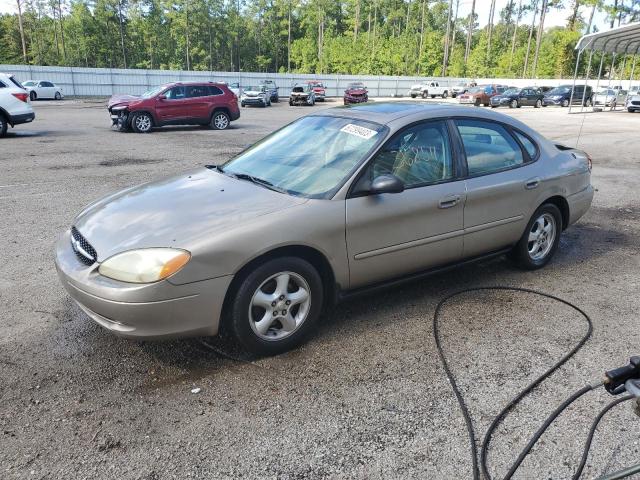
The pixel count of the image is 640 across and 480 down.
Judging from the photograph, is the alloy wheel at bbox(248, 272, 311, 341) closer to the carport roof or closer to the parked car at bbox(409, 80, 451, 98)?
the carport roof

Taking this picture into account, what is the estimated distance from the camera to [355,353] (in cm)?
347

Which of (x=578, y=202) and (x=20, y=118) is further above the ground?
(x=578, y=202)

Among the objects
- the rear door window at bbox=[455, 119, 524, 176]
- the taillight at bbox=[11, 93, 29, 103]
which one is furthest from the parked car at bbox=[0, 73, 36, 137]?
the rear door window at bbox=[455, 119, 524, 176]

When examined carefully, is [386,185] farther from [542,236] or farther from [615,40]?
[615,40]

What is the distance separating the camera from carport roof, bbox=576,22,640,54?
76.3ft

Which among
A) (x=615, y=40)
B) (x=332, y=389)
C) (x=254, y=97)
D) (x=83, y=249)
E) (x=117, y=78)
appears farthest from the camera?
(x=117, y=78)

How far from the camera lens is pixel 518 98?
38625 mm

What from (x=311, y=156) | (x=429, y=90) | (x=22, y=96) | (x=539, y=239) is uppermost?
(x=311, y=156)

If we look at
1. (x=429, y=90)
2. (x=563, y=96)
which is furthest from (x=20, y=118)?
(x=429, y=90)

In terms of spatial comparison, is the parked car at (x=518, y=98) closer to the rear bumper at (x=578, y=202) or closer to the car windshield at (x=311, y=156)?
the rear bumper at (x=578, y=202)

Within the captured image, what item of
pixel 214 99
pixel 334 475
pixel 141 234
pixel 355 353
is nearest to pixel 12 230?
pixel 141 234

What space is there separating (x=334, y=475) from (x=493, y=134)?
10.7ft

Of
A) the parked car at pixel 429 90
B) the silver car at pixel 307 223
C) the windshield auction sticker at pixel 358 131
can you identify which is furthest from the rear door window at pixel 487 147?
the parked car at pixel 429 90

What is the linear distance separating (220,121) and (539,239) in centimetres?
1606
